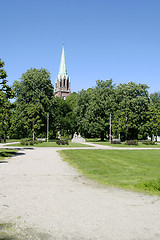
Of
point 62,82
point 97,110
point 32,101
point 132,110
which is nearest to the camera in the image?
point 32,101

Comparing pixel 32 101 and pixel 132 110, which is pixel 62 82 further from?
pixel 132 110

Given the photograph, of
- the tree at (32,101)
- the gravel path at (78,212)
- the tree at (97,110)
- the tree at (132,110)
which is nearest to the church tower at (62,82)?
the tree at (97,110)

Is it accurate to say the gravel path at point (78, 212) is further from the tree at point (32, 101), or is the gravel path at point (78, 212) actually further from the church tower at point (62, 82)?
the church tower at point (62, 82)

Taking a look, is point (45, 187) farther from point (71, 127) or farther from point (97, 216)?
point (71, 127)

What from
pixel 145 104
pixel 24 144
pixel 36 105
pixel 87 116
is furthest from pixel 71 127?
pixel 24 144

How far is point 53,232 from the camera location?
421cm

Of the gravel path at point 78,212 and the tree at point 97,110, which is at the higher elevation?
the tree at point 97,110

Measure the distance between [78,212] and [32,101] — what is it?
165 ft

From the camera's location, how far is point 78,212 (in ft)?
17.5

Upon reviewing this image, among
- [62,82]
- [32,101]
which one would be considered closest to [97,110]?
[32,101]

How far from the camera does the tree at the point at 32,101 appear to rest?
51.7m

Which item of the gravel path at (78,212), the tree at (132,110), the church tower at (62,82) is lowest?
the gravel path at (78,212)

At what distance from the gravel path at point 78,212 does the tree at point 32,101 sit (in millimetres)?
43845

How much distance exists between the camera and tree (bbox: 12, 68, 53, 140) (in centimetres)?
5166
